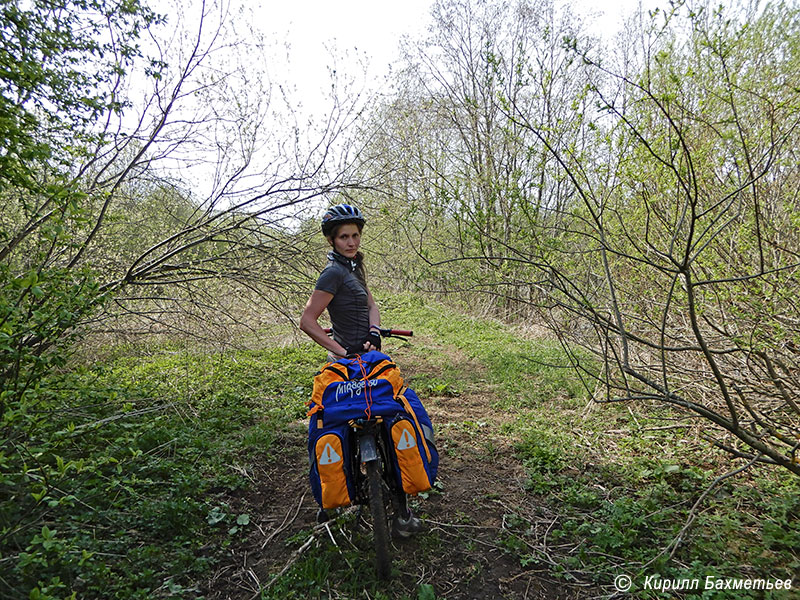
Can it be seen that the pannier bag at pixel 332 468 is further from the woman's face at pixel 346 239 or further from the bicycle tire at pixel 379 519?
the woman's face at pixel 346 239

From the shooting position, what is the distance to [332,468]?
238cm

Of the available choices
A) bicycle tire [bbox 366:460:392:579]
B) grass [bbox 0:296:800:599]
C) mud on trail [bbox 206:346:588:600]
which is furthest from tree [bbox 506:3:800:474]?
bicycle tire [bbox 366:460:392:579]

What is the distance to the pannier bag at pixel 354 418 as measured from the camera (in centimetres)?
239

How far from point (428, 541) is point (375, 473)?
81 cm

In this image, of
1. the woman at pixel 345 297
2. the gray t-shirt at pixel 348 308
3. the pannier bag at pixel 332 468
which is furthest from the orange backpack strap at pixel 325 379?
the gray t-shirt at pixel 348 308

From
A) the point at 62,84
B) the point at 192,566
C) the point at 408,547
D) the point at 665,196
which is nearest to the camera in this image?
the point at 192,566

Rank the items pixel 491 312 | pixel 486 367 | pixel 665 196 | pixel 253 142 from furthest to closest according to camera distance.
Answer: pixel 491 312 → pixel 486 367 → pixel 253 142 → pixel 665 196

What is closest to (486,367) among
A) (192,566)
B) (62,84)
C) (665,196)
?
(665,196)

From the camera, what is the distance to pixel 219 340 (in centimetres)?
573

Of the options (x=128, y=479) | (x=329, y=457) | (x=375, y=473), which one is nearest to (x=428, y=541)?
(x=375, y=473)

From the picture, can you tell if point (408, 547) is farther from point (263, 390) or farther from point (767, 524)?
point (263, 390)

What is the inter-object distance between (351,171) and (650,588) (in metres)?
5.06

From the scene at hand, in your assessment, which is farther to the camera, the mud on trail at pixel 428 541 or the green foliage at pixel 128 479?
the mud on trail at pixel 428 541

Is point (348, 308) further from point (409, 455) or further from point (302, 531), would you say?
point (302, 531)
